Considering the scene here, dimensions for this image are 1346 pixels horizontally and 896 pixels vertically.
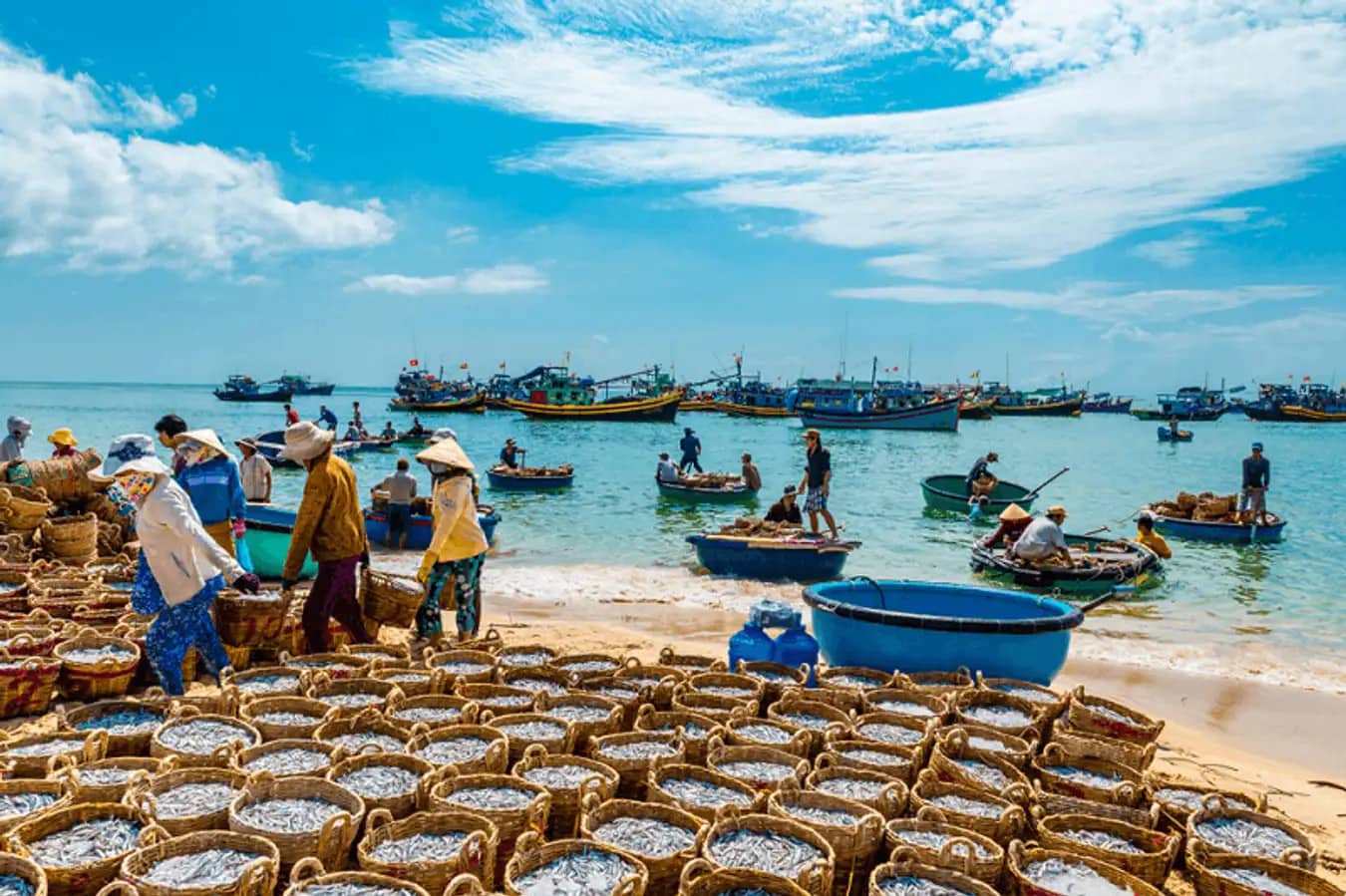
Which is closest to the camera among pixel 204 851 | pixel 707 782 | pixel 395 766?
pixel 204 851

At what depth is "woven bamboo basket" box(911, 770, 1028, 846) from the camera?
4.34 m

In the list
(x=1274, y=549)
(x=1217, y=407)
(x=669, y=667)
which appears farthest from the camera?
(x=1217, y=407)

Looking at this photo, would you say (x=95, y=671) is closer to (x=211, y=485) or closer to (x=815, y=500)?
(x=211, y=485)

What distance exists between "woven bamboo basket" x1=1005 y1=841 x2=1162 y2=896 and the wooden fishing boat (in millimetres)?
20210

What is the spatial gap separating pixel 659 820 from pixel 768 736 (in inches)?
48.8

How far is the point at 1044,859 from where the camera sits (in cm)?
414

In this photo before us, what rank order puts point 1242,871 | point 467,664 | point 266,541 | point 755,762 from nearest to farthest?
point 1242,871 < point 755,762 < point 467,664 < point 266,541

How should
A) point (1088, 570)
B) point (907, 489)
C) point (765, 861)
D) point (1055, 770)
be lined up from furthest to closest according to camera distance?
point (907, 489) < point (1088, 570) < point (1055, 770) < point (765, 861)

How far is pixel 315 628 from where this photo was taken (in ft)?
23.1

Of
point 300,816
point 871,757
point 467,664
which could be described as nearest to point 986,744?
point 871,757

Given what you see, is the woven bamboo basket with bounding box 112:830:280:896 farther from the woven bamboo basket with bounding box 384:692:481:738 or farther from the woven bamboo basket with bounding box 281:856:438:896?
the woven bamboo basket with bounding box 384:692:481:738

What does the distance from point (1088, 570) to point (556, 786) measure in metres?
11.9

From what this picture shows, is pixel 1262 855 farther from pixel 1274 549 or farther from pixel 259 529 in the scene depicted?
pixel 1274 549

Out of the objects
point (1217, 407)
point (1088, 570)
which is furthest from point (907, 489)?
point (1217, 407)
